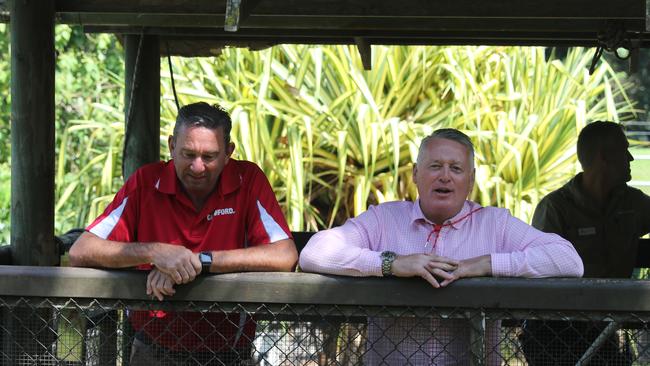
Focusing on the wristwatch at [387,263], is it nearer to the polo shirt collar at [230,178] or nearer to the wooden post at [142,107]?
the polo shirt collar at [230,178]

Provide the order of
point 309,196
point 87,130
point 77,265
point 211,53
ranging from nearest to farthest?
point 77,265 < point 211,53 < point 309,196 < point 87,130

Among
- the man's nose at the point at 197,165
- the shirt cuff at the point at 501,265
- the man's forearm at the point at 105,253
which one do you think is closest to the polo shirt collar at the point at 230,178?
the man's nose at the point at 197,165

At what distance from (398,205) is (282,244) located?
1.34ft

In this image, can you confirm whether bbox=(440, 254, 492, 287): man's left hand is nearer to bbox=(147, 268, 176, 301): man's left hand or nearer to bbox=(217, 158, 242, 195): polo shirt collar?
bbox=(147, 268, 176, 301): man's left hand

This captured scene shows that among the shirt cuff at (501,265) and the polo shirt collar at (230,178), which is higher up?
the polo shirt collar at (230,178)

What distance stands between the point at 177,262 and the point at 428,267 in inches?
27.7

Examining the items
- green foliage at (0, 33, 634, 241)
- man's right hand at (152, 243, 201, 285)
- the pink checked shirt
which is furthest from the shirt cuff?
green foliage at (0, 33, 634, 241)

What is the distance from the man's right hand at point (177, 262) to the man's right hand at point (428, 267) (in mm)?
577

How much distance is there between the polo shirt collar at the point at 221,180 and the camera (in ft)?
11.6

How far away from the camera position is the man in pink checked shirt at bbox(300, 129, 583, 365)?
287 cm

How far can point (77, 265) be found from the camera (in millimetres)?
3305

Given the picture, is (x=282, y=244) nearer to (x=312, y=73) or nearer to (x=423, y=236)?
(x=423, y=236)

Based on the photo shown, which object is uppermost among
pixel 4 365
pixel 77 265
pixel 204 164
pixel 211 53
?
pixel 211 53

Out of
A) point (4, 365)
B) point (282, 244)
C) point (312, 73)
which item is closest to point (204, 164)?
point (282, 244)
